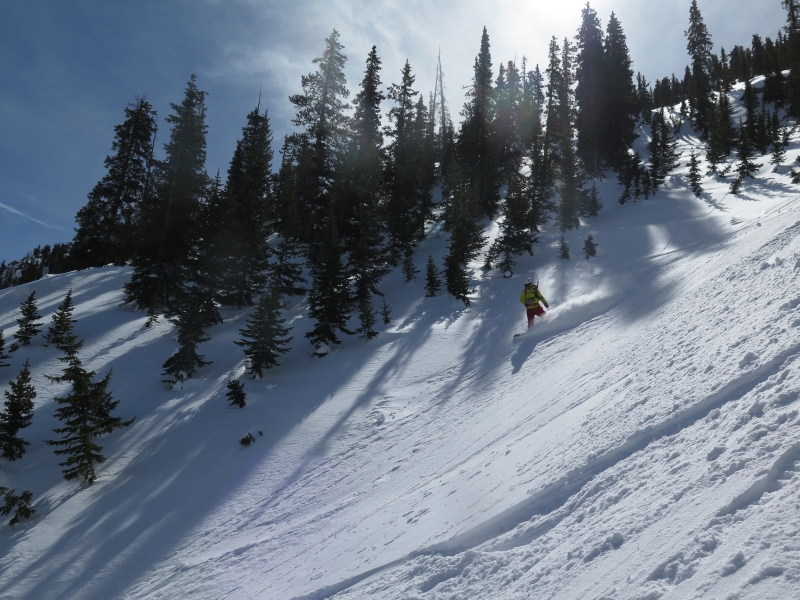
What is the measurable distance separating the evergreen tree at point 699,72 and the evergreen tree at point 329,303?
40.3m

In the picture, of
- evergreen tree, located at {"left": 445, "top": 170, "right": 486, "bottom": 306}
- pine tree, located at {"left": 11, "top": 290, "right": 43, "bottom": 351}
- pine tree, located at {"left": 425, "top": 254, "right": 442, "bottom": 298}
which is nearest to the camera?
pine tree, located at {"left": 11, "top": 290, "right": 43, "bottom": 351}

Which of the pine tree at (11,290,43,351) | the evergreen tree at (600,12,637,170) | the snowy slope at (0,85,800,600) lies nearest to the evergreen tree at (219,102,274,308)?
the snowy slope at (0,85,800,600)

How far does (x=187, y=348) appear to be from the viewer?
16.2 meters

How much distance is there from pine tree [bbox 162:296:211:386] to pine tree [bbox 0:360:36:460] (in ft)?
13.7

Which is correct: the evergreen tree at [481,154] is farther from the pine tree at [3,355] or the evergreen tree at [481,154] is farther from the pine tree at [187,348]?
the pine tree at [3,355]

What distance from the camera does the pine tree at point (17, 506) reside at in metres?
10.2

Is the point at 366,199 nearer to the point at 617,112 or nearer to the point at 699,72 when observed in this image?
the point at 617,112

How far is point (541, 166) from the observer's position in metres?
28.6

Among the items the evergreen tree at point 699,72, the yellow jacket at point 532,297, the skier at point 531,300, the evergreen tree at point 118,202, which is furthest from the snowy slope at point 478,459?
the evergreen tree at point 699,72

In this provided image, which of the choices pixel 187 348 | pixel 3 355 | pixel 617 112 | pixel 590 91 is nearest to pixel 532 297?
pixel 187 348

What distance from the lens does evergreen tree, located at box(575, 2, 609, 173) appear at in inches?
1431

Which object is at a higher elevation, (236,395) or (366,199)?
(366,199)

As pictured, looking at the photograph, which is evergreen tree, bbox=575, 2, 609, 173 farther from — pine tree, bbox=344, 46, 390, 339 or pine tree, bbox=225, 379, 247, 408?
pine tree, bbox=225, 379, 247, 408

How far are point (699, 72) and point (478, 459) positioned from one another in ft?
182
